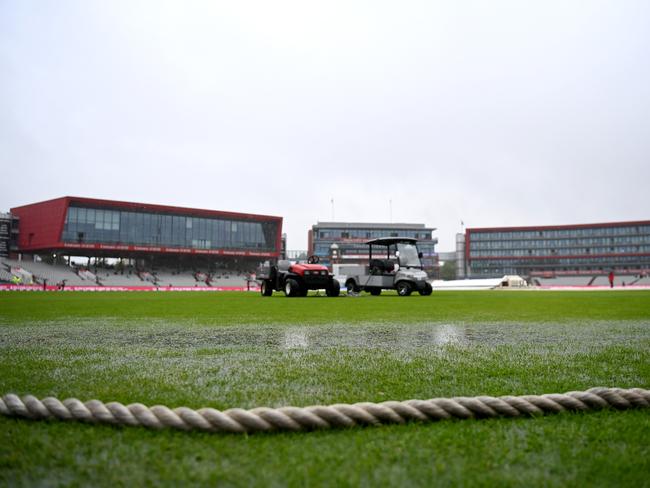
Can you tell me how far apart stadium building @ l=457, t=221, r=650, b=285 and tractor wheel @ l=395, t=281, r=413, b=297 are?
330 ft

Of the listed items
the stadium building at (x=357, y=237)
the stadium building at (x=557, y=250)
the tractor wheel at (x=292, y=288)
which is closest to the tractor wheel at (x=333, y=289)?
the tractor wheel at (x=292, y=288)

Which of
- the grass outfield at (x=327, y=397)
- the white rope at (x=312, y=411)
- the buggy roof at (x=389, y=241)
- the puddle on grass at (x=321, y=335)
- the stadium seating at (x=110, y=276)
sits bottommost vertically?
the stadium seating at (x=110, y=276)

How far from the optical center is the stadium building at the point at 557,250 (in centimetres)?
11525

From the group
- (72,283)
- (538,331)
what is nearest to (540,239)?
(72,283)

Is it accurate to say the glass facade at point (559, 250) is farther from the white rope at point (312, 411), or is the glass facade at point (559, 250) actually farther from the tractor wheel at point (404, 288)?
the white rope at point (312, 411)

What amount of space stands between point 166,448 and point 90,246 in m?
72.6

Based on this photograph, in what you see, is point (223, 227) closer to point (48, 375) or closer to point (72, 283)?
point (72, 283)

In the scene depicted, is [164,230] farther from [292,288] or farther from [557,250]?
[557,250]

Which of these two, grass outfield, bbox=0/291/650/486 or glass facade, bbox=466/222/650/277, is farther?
glass facade, bbox=466/222/650/277

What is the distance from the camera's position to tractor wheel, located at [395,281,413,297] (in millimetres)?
20516

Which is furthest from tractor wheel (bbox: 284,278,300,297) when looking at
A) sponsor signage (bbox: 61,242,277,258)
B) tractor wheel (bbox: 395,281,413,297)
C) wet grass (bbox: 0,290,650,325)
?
sponsor signage (bbox: 61,242,277,258)

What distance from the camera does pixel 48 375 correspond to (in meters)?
3.14

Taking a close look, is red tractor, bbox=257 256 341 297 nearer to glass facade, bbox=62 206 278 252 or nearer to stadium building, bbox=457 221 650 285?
glass facade, bbox=62 206 278 252

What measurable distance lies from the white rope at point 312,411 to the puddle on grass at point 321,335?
2.36m
